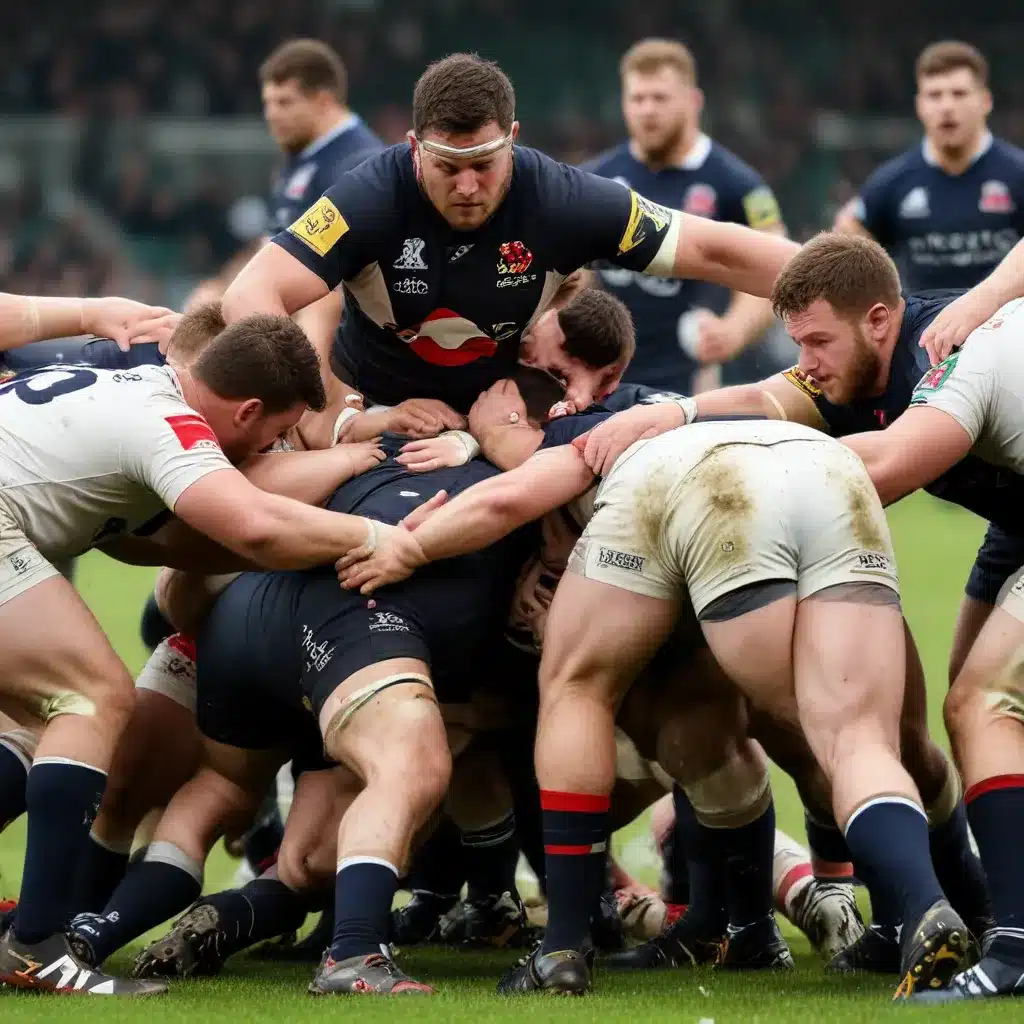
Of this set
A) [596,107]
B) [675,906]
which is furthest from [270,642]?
[596,107]

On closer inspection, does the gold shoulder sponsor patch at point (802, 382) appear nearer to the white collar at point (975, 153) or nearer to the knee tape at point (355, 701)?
the knee tape at point (355, 701)

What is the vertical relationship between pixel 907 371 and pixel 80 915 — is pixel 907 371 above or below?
above

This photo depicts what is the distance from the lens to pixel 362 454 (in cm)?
541

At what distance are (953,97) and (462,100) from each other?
17.7ft

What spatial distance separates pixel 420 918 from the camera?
5691mm

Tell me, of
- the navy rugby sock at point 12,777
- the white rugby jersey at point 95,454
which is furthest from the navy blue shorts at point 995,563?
the navy rugby sock at point 12,777

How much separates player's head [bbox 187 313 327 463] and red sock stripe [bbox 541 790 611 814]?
1.29m

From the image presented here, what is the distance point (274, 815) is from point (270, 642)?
150cm

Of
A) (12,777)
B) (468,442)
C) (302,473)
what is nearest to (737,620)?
(468,442)

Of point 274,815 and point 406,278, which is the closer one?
point 406,278

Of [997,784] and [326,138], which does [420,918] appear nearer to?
[997,784]

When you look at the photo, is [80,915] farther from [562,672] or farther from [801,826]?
[801,826]

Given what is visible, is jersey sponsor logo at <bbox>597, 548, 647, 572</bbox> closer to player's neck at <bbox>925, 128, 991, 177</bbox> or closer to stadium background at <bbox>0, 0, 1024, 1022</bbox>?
player's neck at <bbox>925, 128, 991, 177</bbox>

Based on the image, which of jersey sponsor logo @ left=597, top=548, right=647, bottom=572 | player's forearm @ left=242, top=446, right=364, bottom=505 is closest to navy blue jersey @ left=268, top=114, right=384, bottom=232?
player's forearm @ left=242, top=446, right=364, bottom=505
